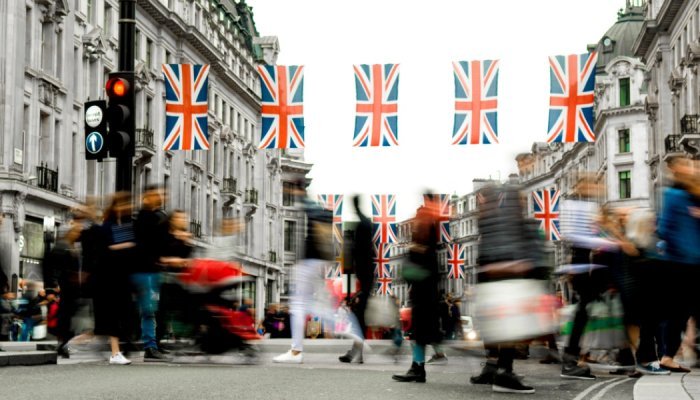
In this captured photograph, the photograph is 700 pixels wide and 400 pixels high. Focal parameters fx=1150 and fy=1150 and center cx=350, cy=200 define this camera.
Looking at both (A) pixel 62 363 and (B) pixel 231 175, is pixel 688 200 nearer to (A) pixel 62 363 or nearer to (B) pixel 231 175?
(A) pixel 62 363

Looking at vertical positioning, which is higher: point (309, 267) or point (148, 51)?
point (148, 51)

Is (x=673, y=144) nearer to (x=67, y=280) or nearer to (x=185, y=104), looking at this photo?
(x=185, y=104)

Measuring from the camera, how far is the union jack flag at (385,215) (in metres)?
43.3

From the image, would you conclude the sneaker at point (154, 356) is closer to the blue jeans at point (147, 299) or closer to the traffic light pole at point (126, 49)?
the blue jeans at point (147, 299)

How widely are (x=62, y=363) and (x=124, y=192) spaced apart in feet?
6.34

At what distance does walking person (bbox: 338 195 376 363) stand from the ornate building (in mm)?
4574

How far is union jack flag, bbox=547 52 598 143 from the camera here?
75.0 ft

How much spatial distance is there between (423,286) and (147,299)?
3595 millimetres

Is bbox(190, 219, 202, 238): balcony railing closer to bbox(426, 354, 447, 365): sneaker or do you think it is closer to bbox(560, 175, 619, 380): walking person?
bbox(426, 354, 447, 365): sneaker

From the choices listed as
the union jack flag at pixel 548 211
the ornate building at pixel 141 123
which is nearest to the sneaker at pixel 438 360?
the ornate building at pixel 141 123

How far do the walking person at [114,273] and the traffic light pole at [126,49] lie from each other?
0.76 m

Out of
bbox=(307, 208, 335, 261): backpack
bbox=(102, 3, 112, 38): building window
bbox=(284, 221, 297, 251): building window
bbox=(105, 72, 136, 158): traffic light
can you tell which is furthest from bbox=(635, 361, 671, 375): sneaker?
bbox=(284, 221, 297, 251): building window

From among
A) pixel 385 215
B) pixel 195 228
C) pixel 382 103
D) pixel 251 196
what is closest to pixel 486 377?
pixel 382 103

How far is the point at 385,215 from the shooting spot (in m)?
43.5
